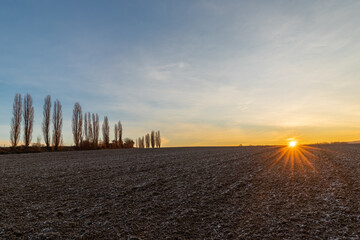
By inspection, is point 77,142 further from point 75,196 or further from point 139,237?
point 139,237

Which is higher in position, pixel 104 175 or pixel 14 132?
pixel 14 132

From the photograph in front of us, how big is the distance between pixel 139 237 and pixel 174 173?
7.57 meters

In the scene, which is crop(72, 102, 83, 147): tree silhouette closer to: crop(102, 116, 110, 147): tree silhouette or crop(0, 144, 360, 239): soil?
crop(102, 116, 110, 147): tree silhouette

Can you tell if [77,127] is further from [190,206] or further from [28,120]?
[190,206]

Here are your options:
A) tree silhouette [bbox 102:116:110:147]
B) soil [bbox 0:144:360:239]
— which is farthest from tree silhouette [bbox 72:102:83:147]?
soil [bbox 0:144:360:239]

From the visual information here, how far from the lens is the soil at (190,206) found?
6809 millimetres

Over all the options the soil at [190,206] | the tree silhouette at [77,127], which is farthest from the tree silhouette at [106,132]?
A: the soil at [190,206]

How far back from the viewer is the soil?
6809 mm

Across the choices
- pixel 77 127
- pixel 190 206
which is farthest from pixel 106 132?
pixel 190 206

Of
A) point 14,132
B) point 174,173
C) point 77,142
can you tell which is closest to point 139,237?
point 174,173

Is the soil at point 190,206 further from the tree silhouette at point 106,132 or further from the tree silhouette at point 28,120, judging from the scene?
the tree silhouette at point 106,132

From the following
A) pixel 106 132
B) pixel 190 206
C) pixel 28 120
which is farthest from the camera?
pixel 106 132

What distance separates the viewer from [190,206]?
8.67 m

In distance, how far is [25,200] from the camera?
10.1m
